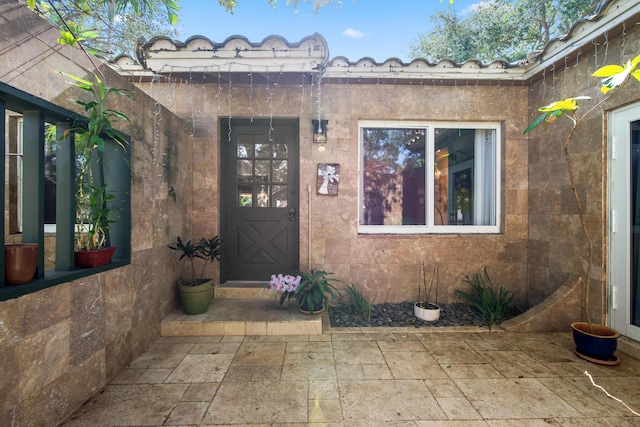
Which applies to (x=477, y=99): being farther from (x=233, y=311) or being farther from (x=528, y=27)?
(x=528, y=27)

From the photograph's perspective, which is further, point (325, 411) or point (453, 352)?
point (453, 352)

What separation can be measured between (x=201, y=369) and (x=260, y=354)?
48cm

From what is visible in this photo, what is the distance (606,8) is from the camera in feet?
7.66

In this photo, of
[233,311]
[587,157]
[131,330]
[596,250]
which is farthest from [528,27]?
[131,330]

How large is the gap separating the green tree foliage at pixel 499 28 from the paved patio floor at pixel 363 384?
704cm

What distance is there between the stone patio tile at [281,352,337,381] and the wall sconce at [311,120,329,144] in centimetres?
241

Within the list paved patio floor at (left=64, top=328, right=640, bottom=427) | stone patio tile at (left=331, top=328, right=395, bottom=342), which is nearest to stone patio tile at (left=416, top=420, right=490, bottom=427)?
paved patio floor at (left=64, top=328, right=640, bottom=427)

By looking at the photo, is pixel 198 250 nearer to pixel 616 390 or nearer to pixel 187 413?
pixel 187 413

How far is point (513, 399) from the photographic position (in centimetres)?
184

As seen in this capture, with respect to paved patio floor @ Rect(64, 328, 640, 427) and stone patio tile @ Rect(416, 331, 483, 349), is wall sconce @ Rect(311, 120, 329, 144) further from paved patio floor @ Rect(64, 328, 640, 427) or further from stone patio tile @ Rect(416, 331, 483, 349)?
stone patio tile @ Rect(416, 331, 483, 349)

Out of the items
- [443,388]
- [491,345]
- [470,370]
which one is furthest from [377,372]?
[491,345]

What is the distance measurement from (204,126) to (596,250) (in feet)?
14.9

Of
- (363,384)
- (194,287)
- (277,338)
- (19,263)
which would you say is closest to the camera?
(19,263)

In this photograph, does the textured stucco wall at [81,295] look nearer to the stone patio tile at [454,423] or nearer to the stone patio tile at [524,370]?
the stone patio tile at [454,423]
